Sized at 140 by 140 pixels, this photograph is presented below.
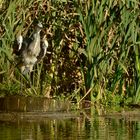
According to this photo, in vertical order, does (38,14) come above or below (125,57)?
Result: above

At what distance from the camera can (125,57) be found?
8359 millimetres

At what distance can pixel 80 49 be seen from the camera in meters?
8.45

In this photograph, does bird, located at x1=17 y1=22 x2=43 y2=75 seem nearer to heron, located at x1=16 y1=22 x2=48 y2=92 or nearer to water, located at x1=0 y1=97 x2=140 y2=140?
heron, located at x1=16 y1=22 x2=48 y2=92

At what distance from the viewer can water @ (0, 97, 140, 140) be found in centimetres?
622

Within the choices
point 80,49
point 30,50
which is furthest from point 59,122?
point 80,49

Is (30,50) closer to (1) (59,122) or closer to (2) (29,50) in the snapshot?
(2) (29,50)

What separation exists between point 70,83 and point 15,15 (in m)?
1.14

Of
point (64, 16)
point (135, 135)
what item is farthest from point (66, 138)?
point (64, 16)

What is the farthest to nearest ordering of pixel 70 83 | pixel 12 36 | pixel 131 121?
pixel 70 83 < pixel 12 36 < pixel 131 121

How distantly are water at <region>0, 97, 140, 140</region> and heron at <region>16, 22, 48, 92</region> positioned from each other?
1.49 ft

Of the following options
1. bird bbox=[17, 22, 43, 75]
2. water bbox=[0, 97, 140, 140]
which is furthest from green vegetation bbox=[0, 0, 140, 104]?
water bbox=[0, 97, 140, 140]

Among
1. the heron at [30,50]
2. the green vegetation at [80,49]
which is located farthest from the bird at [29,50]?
the green vegetation at [80,49]

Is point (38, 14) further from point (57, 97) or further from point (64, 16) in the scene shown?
point (57, 97)

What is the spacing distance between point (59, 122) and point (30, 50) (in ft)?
3.82
